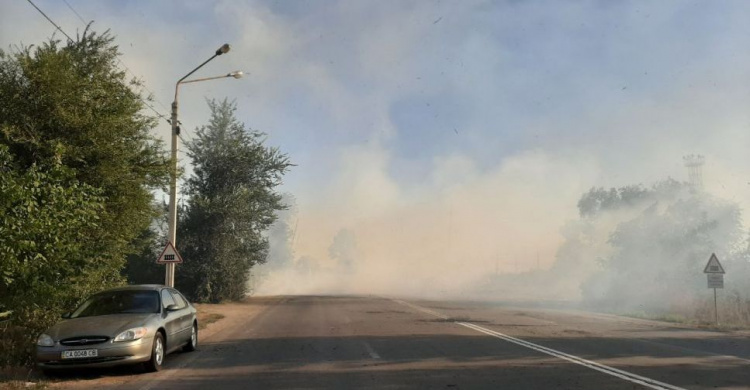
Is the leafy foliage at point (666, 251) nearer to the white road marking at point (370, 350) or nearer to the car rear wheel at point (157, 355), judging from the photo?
the white road marking at point (370, 350)

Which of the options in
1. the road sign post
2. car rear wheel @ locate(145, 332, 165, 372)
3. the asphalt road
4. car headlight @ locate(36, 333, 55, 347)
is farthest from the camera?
the road sign post

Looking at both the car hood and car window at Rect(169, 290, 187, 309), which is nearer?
the car hood

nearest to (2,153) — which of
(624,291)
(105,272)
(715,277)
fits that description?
(105,272)

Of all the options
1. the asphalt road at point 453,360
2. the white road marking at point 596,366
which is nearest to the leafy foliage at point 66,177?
the asphalt road at point 453,360

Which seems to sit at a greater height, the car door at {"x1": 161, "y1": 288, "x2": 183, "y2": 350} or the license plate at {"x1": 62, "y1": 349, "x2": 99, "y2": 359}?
the car door at {"x1": 161, "y1": 288, "x2": 183, "y2": 350}

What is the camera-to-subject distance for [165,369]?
9.11 metres

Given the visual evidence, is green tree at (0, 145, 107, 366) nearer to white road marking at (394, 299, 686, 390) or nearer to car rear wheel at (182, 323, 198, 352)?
car rear wheel at (182, 323, 198, 352)

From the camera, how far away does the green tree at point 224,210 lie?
29500 millimetres

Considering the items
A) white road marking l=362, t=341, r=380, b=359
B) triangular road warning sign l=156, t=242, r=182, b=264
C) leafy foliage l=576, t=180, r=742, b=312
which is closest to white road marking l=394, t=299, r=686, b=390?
white road marking l=362, t=341, r=380, b=359

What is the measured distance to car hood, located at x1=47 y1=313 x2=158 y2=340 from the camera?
8336 mm

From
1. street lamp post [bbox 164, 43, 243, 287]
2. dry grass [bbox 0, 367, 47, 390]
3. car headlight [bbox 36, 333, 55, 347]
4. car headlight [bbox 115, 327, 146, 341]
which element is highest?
street lamp post [bbox 164, 43, 243, 287]

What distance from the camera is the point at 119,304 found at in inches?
388

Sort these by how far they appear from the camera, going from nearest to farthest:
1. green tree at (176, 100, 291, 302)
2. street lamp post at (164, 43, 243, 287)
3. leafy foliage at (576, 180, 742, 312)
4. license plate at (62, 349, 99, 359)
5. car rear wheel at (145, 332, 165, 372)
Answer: license plate at (62, 349, 99, 359)
car rear wheel at (145, 332, 165, 372)
street lamp post at (164, 43, 243, 287)
green tree at (176, 100, 291, 302)
leafy foliage at (576, 180, 742, 312)

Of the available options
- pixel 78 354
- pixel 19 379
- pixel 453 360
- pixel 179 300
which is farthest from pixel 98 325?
pixel 453 360
